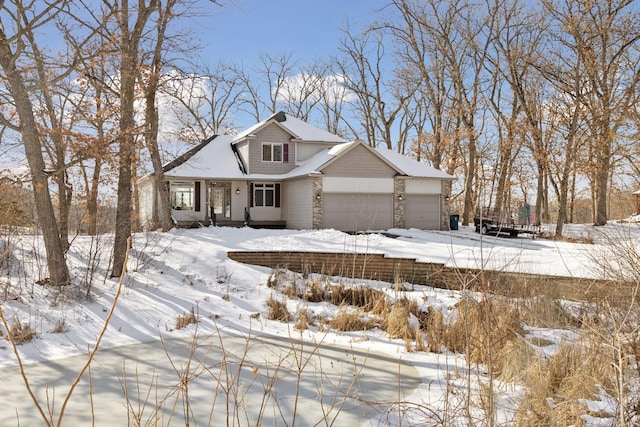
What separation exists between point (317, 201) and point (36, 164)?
1201 cm

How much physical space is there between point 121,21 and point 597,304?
1041 centimetres

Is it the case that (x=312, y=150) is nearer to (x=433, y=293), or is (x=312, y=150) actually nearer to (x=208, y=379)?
(x=433, y=293)

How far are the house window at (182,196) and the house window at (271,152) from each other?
3.48 metres

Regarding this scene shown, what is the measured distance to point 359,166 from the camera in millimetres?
20703

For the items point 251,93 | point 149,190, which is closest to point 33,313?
point 149,190

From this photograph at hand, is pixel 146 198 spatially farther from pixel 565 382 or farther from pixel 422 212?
pixel 565 382

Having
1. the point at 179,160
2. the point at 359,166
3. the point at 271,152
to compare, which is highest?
the point at 271,152

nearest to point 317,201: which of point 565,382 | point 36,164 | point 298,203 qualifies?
point 298,203

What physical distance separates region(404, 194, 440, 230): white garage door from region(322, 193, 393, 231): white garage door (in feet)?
3.43

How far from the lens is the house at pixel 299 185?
20.3m

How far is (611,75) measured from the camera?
66.9 ft

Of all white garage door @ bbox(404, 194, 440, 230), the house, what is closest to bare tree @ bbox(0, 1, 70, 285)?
the house

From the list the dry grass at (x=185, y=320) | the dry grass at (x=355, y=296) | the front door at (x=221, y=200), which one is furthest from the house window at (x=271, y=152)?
the dry grass at (x=185, y=320)

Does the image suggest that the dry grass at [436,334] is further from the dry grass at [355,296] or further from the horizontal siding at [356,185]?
the horizontal siding at [356,185]
